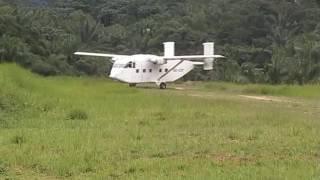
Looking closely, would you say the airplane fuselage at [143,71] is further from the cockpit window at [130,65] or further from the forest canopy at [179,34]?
the forest canopy at [179,34]

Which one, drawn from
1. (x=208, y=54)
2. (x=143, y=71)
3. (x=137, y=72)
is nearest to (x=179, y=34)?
(x=208, y=54)

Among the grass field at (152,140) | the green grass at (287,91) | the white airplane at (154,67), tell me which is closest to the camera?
the grass field at (152,140)

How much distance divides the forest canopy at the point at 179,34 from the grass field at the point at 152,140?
67.1 feet

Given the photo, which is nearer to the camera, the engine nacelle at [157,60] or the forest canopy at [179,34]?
the engine nacelle at [157,60]

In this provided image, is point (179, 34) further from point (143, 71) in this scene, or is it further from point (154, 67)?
point (143, 71)

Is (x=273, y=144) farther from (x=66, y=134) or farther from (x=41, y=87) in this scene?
(x=41, y=87)

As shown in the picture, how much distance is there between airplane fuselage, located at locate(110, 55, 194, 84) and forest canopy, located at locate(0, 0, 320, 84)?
588 cm

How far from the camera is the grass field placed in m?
8.24

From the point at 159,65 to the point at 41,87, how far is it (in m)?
15.0

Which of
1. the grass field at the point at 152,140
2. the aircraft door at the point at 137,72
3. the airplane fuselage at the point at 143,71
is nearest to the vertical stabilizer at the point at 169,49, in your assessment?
the airplane fuselage at the point at 143,71

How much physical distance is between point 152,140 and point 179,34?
157 ft

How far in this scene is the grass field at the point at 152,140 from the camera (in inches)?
324

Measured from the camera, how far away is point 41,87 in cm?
2234

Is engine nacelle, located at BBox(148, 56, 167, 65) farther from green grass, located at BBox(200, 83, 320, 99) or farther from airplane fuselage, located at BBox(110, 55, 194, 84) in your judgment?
green grass, located at BBox(200, 83, 320, 99)
